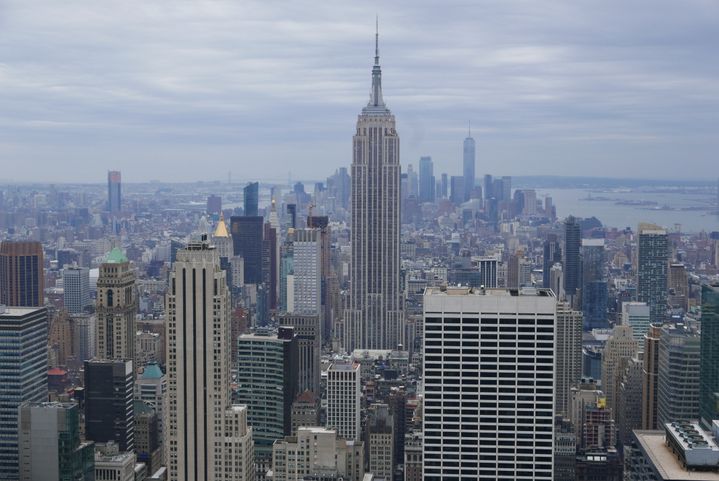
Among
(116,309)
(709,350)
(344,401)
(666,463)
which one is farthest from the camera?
(116,309)

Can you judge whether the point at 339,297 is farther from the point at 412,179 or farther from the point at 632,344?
the point at 632,344

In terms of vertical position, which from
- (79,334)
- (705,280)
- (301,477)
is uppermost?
(705,280)

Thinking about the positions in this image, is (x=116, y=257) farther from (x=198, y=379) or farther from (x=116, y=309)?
(x=198, y=379)

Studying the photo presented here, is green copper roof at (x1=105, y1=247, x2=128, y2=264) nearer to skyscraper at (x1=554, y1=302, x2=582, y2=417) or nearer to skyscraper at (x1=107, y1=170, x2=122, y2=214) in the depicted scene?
skyscraper at (x1=107, y1=170, x2=122, y2=214)

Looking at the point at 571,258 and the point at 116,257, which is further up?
the point at 116,257

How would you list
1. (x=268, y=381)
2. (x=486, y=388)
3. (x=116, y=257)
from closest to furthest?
(x=486, y=388)
(x=268, y=381)
(x=116, y=257)

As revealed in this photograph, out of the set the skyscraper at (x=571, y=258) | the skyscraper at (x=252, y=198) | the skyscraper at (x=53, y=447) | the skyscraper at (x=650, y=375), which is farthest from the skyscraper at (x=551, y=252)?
the skyscraper at (x=53, y=447)

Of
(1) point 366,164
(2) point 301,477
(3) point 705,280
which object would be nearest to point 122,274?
(2) point 301,477

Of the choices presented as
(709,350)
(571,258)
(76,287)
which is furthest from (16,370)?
(571,258)
